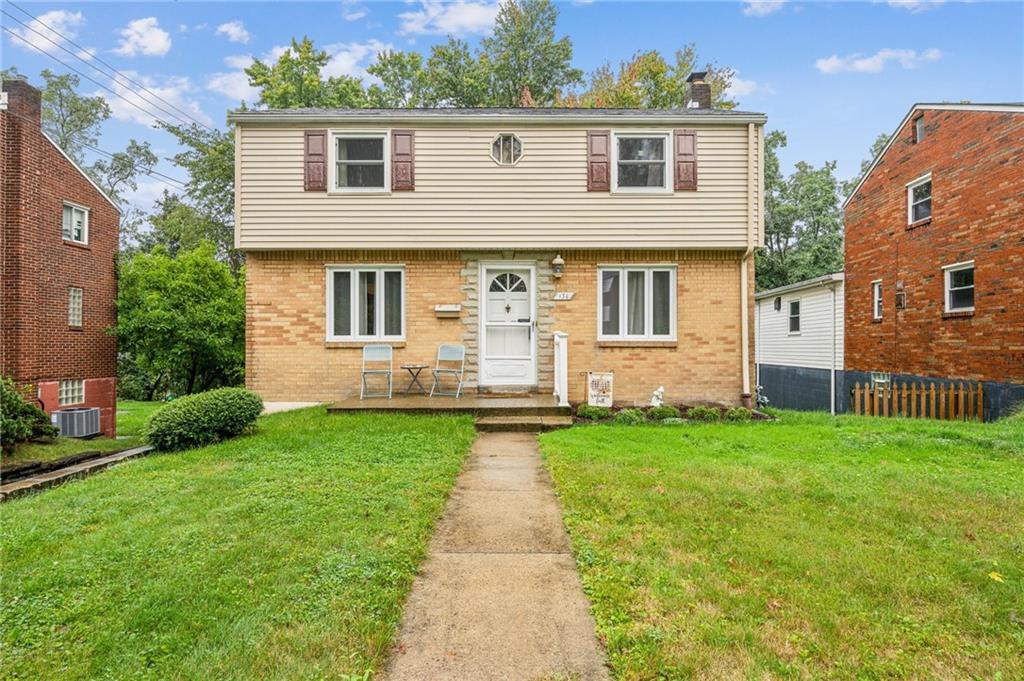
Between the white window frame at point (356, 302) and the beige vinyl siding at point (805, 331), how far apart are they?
12.9 metres

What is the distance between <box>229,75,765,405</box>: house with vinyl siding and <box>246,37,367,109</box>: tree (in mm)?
15010

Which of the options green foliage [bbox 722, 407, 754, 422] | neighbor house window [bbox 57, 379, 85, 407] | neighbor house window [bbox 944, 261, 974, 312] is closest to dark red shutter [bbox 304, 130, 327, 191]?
green foliage [bbox 722, 407, 754, 422]

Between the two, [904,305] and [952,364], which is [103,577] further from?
[904,305]

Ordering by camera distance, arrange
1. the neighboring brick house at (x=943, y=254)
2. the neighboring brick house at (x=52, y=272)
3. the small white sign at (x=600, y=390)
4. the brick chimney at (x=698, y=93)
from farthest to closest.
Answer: the neighboring brick house at (x=52, y=272)
the brick chimney at (x=698, y=93)
the neighboring brick house at (x=943, y=254)
the small white sign at (x=600, y=390)

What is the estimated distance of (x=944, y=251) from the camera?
39.0ft

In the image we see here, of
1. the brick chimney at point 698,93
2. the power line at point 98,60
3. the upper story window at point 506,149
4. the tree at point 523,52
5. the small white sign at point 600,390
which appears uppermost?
the tree at point 523,52

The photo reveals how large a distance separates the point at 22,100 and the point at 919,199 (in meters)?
24.0

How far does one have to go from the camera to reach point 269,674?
1.98m

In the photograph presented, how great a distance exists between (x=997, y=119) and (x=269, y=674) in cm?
1535

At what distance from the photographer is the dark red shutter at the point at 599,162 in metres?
9.56

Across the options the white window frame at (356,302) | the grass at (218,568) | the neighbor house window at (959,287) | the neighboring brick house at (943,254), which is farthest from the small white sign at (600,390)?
the neighbor house window at (959,287)

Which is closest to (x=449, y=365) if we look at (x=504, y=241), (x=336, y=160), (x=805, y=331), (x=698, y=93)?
(x=504, y=241)

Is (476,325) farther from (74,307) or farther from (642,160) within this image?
(74,307)

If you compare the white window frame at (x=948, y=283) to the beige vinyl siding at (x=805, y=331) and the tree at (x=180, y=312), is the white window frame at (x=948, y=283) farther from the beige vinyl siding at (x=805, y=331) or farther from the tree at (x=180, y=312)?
the tree at (x=180, y=312)
